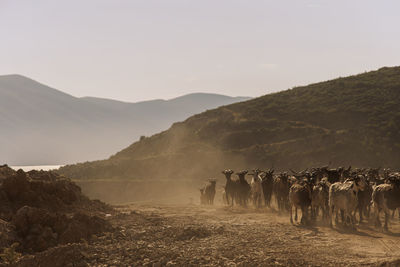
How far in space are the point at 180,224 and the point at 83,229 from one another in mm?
4763

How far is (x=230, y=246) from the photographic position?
14773mm

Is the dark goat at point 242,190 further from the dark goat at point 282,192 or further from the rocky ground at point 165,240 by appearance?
the rocky ground at point 165,240

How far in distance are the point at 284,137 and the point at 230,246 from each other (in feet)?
156

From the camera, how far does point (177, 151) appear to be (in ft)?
207

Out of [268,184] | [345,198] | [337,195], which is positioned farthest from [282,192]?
[345,198]

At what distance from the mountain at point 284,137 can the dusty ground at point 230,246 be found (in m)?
35.8

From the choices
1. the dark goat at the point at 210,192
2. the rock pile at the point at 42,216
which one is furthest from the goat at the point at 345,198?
the dark goat at the point at 210,192

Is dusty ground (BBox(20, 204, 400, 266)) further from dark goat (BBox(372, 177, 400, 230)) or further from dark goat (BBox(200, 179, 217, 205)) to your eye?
dark goat (BBox(200, 179, 217, 205))

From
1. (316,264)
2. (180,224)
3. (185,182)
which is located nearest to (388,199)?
(316,264)

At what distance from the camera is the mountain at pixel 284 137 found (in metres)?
54.0

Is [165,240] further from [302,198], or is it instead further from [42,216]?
[302,198]

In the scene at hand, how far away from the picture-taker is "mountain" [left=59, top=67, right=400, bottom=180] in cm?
5403

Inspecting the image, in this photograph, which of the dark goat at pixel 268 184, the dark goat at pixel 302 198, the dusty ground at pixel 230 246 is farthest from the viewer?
the dark goat at pixel 268 184

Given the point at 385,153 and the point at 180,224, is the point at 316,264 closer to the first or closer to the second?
the point at 180,224
